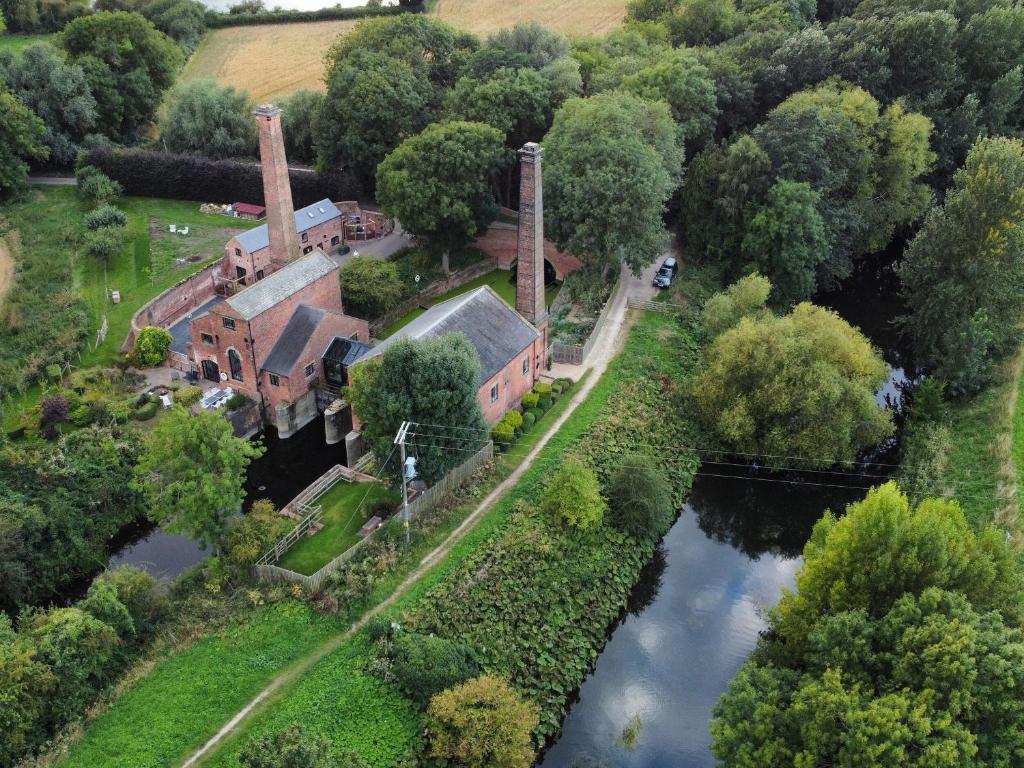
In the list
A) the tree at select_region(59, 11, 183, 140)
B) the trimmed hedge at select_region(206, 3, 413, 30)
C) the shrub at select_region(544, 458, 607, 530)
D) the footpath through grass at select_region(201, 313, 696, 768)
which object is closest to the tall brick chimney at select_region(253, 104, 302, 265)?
the footpath through grass at select_region(201, 313, 696, 768)

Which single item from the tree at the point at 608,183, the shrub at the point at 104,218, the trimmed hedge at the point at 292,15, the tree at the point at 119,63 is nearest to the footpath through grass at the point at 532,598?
the tree at the point at 608,183

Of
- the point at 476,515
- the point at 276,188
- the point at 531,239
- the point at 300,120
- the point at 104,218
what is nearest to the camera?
the point at 476,515

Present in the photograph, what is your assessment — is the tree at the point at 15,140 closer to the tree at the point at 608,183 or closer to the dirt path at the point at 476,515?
the tree at the point at 608,183

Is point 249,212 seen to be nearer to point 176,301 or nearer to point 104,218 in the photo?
point 104,218

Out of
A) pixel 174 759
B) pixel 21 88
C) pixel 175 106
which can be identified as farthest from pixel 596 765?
pixel 21 88

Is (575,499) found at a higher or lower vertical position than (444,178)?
lower

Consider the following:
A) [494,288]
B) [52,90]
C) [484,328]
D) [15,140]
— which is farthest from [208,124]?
[484,328]
